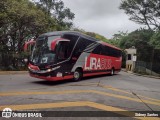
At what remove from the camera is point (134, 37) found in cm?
4144

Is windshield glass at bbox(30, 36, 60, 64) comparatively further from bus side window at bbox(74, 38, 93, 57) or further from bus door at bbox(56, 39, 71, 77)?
bus side window at bbox(74, 38, 93, 57)

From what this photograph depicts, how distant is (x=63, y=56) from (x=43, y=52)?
1246 mm

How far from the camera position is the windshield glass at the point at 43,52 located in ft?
41.4

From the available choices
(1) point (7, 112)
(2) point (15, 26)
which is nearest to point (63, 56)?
(1) point (7, 112)

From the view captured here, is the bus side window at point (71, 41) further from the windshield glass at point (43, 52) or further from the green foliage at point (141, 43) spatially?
the green foliage at point (141, 43)

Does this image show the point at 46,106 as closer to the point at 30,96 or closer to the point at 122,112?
the point at 30,96

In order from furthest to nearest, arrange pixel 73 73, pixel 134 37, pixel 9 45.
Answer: pixel 134 37, pixel 9 45, pixel 73 73

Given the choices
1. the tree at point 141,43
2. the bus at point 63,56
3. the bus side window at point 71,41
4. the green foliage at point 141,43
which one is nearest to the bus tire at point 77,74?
the bus at point 63,56

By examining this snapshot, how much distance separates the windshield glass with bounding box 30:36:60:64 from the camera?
12613 mm

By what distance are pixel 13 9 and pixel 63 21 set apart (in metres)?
15.7

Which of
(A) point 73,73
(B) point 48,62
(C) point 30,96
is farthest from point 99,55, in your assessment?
(C) point 30,96

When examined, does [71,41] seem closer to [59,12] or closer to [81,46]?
[81,46]

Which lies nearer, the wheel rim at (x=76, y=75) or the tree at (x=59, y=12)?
the wheel rim at (x=76, y=75)

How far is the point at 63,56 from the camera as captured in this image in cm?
1336
